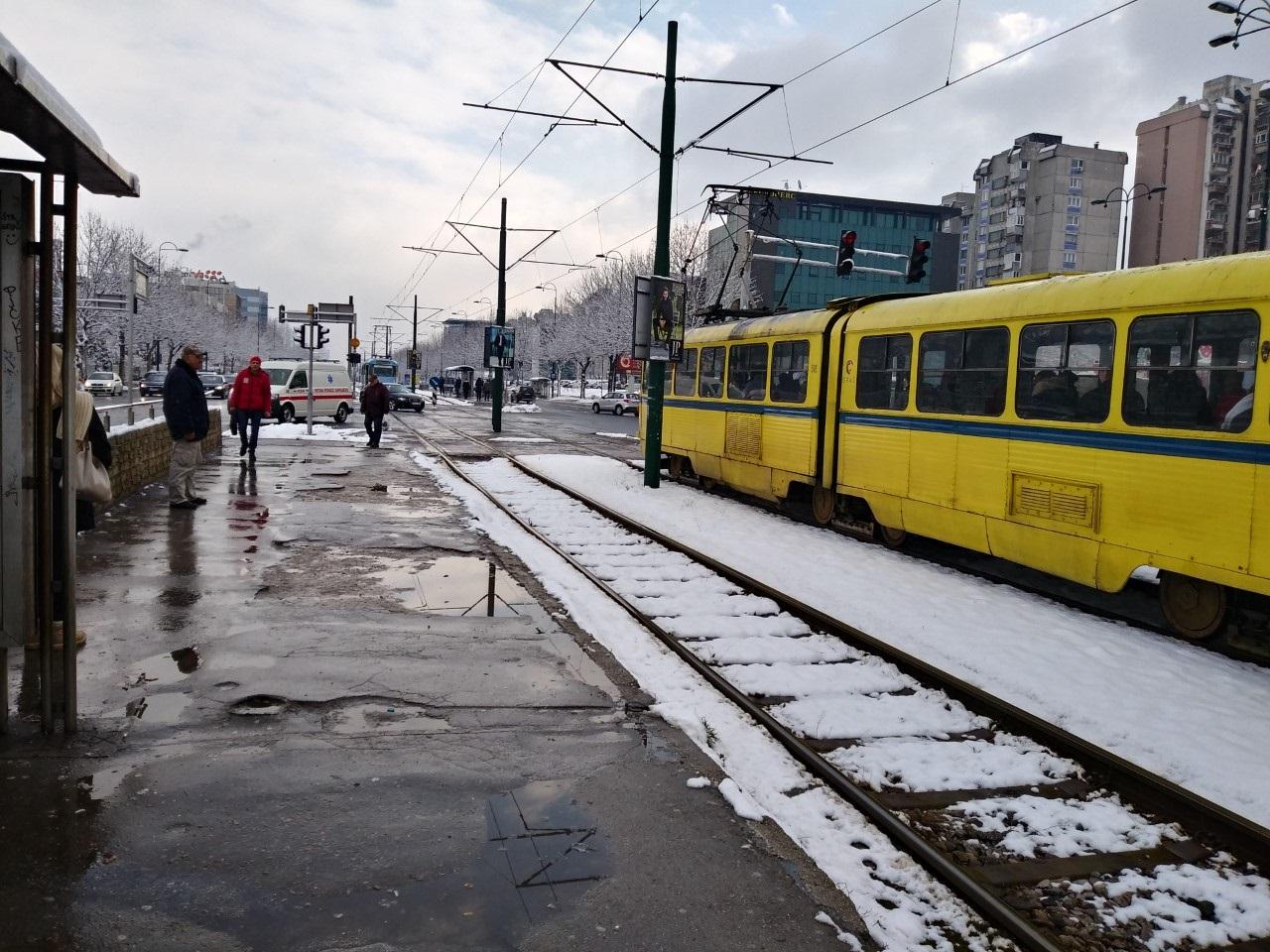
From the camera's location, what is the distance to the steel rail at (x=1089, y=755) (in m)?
4.09

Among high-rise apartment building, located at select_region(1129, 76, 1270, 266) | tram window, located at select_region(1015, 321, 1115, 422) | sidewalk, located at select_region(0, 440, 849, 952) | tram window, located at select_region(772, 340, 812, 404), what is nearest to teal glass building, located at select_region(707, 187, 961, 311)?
high-rise apartment building, located at select_region(1129, 76, 1270, 266)

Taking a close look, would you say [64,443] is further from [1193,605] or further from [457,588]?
[1193,605]

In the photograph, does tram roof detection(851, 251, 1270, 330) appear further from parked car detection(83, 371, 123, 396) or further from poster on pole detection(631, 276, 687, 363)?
parked car detection(83, 371, 123, 396)

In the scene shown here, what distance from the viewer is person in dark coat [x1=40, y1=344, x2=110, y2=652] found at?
187 inches

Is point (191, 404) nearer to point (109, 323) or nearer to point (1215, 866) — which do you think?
point (1215, 866)

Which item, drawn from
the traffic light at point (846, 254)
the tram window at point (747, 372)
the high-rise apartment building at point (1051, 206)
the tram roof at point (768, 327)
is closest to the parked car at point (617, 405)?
the traffic light at point (846, 254)

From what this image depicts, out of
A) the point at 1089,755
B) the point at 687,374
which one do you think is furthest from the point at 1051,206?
the point at 1089,755

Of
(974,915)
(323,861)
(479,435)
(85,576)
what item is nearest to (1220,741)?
(974,915)

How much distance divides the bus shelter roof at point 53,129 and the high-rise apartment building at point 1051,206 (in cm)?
10901

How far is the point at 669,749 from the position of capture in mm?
4941

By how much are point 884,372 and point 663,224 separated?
537cm

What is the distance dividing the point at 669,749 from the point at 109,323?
6661cm

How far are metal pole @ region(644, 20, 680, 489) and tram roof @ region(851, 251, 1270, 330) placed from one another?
5.10 metres

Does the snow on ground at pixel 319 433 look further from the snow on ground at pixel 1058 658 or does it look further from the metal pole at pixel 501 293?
the snow on ground at pixel 1058 658
